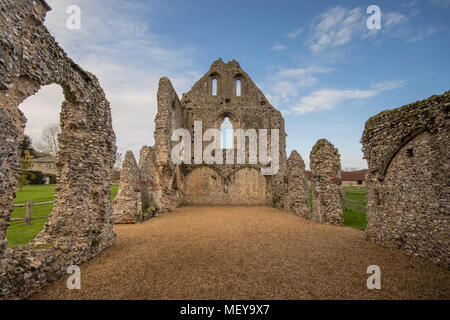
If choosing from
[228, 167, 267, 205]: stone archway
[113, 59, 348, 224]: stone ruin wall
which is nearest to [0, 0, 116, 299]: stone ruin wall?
[113, 59, 348, 224]: stone ruin wall

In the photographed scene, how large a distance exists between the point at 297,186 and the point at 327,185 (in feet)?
8.10

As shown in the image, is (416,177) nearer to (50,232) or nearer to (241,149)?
(50,232)

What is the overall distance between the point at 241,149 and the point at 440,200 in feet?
38.6

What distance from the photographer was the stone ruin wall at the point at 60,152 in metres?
2.81

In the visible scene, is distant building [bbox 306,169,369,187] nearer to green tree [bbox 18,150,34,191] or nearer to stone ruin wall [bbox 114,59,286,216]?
stone ruin wall [bbox 114,59,286,216]

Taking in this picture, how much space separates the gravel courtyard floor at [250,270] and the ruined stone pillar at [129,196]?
236 centimetres

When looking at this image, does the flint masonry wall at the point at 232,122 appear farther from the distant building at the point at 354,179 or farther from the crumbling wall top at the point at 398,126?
the distant building at the point at 354,179

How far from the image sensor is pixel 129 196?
28.3 feet

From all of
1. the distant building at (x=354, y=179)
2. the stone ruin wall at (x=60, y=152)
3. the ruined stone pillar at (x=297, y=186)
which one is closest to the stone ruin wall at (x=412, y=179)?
the ruined stone pillar at (x=297, y=186)

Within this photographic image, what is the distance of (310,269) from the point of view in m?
4.06

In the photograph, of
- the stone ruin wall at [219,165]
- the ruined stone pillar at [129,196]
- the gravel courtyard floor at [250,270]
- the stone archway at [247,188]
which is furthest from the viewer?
the stone archway at [247,188]

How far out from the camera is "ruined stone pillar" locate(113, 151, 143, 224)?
8516 millimetres

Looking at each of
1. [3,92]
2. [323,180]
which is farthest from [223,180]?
[3,92]

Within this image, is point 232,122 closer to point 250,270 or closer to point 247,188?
point 247,188
